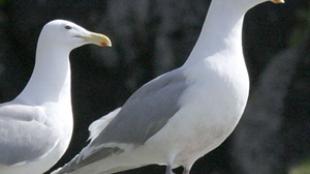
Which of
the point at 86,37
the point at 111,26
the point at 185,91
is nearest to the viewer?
the point at 185,91

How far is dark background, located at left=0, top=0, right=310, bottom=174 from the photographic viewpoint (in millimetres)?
11047

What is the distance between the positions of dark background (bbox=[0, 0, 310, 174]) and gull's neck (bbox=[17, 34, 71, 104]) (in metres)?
2.42

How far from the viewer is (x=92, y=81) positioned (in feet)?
37.2

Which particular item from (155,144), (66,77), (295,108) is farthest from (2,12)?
(155,144)

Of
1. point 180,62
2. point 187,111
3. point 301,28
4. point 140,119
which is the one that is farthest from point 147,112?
point 301,28

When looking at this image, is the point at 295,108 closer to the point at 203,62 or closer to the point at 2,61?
the point at 2,61

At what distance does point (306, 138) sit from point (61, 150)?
11.4ft

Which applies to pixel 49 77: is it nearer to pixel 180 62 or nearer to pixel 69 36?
pixel 69 36

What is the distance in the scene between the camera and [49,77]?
8500 mm

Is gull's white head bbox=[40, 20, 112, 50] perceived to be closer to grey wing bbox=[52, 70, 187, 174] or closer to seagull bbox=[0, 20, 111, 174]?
seagull bbox=[0, 20, 111, 174]

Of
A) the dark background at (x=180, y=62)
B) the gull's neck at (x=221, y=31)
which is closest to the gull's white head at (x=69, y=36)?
the gull's neck at (x=221, y=31)

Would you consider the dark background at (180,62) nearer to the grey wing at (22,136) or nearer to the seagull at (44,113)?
the seagull at (44,113)

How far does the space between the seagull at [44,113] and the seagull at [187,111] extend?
187mm

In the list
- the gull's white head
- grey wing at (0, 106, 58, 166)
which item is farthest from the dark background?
grey wing at (0, 106, 58, 166)
